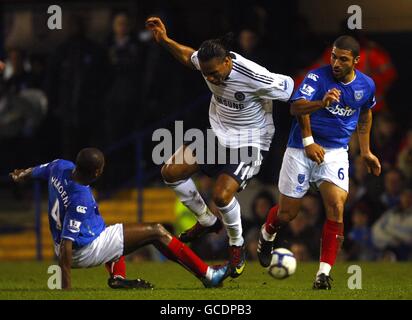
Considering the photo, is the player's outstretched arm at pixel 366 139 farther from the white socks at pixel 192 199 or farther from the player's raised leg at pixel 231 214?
the white socks at pixel 192 199

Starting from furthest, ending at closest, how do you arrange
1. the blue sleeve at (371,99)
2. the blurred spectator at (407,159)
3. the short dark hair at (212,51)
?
1. the blurred spectator at (407,159)
2. the blue sleeve at (371,99)
3. the short dark hair at (212,51)

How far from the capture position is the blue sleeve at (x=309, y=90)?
1167 centimetres

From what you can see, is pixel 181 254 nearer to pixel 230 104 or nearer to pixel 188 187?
pixel 188 187

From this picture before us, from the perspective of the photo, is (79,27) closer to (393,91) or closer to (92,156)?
(393,91)

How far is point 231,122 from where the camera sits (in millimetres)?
12312

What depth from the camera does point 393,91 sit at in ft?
62.9

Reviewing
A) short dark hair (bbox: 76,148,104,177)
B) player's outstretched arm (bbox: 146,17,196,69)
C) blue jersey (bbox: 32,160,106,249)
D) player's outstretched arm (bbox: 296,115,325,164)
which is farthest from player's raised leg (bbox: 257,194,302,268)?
short dark hair (bbox: 76,148,104,177)

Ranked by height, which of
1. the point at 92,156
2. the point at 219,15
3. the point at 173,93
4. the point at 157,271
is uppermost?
the point at 219,15

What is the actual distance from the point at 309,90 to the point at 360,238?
218 inches

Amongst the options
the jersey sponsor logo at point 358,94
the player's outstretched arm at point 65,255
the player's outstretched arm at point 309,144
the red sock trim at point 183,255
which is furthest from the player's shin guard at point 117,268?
the jersey sponsor logo at point 358,94

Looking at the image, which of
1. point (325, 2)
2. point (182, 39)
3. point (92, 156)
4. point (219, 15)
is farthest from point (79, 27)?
point (92, 156)

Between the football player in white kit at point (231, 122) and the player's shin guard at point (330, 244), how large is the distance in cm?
89

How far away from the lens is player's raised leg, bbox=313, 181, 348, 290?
11500 mm

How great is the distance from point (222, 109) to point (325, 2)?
802 cm
